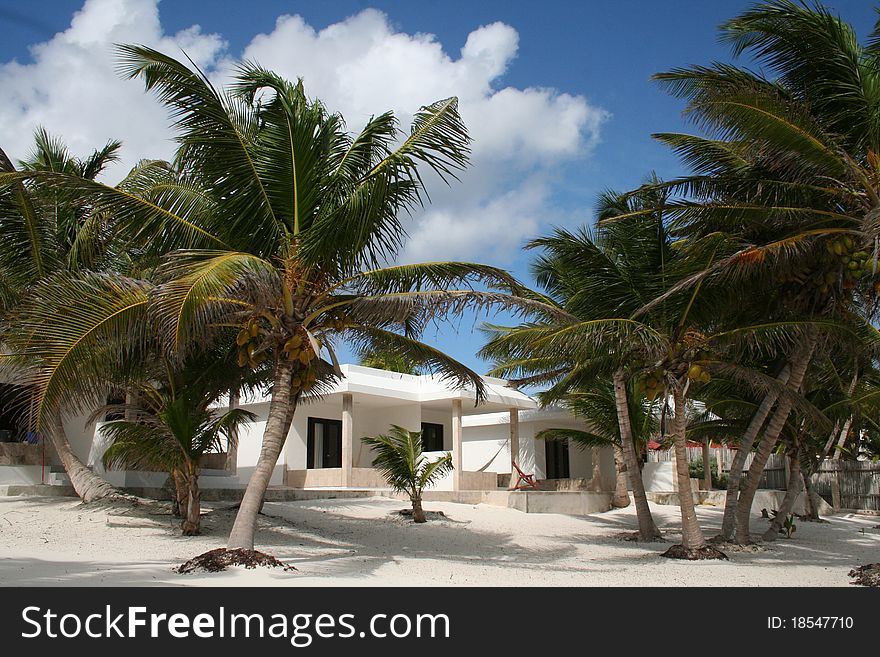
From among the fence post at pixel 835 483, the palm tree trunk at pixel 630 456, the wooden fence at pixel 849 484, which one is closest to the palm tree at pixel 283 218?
the palm tree trunk at pixel 630 456

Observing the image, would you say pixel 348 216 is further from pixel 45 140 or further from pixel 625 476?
pixel 625 476

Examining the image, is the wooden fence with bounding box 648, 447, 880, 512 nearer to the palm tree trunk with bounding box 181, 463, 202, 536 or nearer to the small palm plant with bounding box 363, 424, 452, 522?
the small palm plant with bounding box 363, 424, 452, 522

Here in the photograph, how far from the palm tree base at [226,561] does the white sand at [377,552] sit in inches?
7.4

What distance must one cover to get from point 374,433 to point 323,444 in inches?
77.2

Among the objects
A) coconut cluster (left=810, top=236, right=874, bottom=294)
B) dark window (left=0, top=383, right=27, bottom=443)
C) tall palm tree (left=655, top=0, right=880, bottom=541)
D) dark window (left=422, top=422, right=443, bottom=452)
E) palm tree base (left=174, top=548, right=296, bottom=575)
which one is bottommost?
palm tree base (left=174, top=548, right=296, bottom=575)

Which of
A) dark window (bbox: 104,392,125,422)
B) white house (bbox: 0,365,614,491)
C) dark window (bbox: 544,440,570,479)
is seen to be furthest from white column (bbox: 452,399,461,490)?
dark window (bbox: 104,392,125,422)

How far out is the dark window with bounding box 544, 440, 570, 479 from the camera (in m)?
27.0

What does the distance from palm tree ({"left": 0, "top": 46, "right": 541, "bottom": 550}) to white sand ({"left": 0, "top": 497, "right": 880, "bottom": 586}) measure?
5.00 feet

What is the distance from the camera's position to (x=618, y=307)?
40.7 feet

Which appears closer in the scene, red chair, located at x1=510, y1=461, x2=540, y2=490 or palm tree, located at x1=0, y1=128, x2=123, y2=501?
palm tree, located at x1=0, y1=128, x2=123, y2=501
